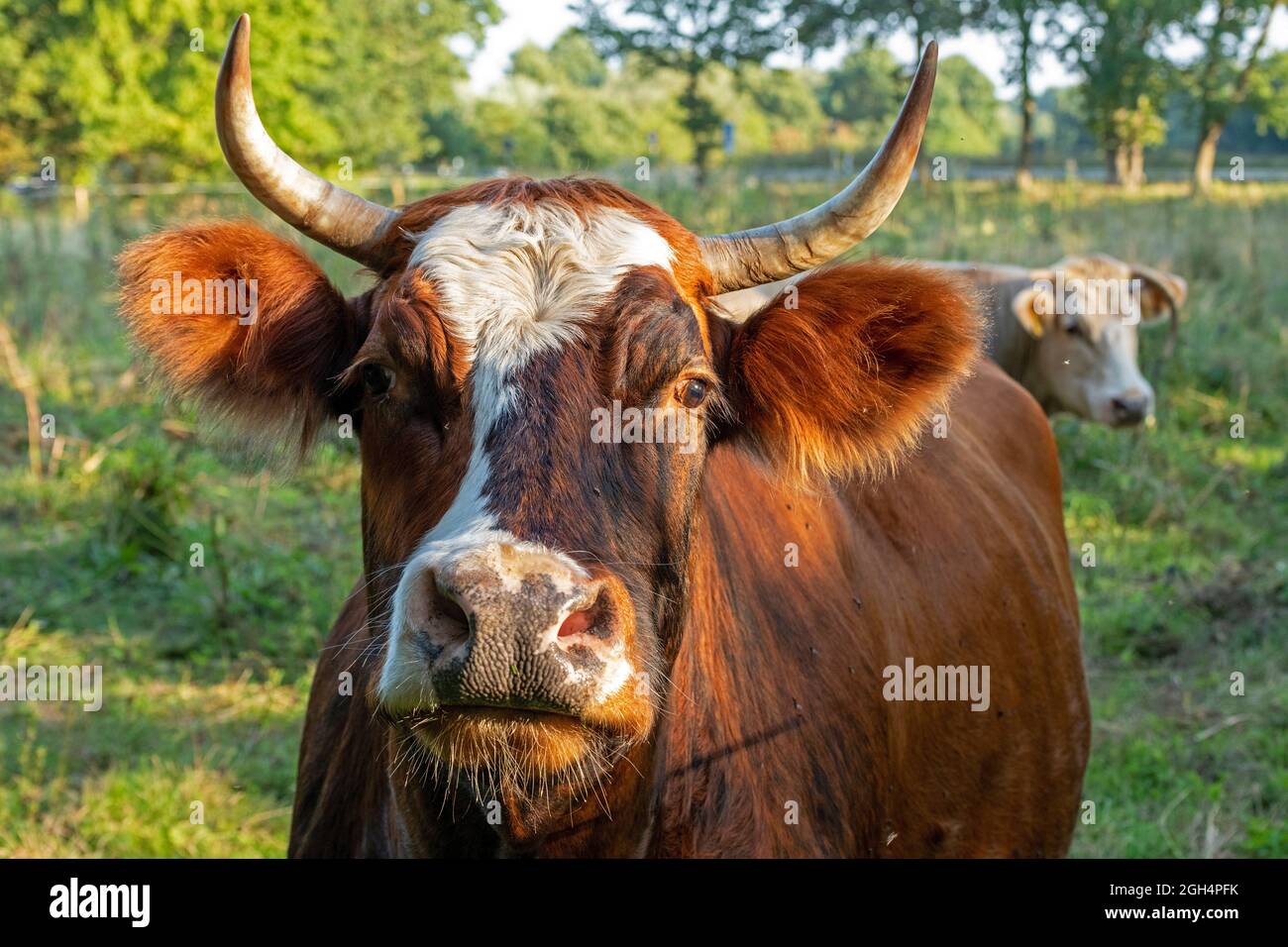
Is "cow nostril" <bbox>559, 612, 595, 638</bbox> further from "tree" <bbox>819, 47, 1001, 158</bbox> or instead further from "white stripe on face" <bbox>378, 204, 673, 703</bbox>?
"tree" <bbox>819, 47, 1001, 158</bbox>

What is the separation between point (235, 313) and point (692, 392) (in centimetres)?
100

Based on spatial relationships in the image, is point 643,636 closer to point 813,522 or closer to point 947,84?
point 813,522

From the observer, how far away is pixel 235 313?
111 inches

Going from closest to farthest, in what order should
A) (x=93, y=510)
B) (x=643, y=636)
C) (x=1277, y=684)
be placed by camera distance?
(x=643, y=636)
(x=1277, y=684)
(x=93, y=510)

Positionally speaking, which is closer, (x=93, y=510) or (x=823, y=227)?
(x=823, y=227)

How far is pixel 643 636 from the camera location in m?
2.30

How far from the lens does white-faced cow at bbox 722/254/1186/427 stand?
9500 millimetres

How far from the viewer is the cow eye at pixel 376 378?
2531mm

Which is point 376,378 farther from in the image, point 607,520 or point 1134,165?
point 1134,165

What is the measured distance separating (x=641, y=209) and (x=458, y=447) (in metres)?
0.80
